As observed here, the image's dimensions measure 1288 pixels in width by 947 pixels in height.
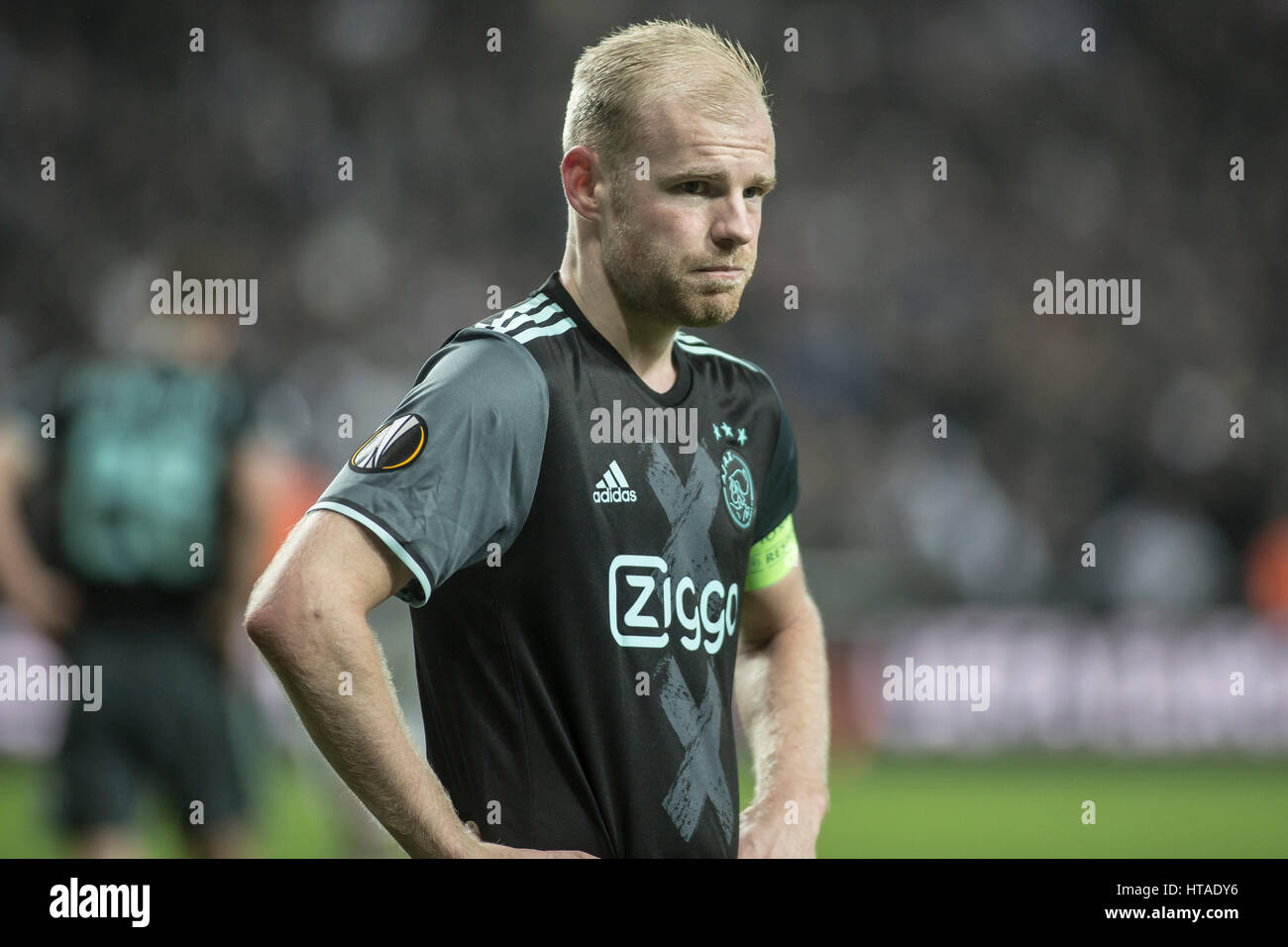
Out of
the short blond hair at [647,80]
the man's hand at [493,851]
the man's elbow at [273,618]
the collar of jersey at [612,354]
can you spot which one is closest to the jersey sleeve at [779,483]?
the collar of jersey at [612,354]

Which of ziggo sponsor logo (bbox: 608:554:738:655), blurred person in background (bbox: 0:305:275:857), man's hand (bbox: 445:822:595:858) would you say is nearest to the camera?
man's hand (bbox: 445:822:595:858)

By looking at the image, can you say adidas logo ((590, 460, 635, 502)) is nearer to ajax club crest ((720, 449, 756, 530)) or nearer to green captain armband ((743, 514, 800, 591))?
ajax club crest ((720, 449, 756, 530))

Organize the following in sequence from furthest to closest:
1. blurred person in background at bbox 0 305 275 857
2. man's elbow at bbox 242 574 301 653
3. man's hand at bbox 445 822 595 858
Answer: blurred person in background at bbox 0 305 275 857, man's hand at bbox 445 822 595 858, man's elbow at bbox 242 574 301 653

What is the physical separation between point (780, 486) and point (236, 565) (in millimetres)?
2540

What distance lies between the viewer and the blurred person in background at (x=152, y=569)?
4.57 meters

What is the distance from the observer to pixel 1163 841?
22.9ft

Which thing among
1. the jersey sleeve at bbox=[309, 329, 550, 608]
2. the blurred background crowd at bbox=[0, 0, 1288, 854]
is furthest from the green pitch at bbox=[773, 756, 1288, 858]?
the jersey sleeve at bbox=[309, 329, 550, 608]

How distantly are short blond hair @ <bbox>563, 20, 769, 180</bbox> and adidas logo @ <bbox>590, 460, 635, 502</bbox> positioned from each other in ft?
1.81

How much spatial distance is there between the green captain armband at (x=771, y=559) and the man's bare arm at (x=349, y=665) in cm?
93

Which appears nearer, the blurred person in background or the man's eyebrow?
the man's eyebrow

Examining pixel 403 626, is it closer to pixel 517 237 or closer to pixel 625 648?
pixel 625 648

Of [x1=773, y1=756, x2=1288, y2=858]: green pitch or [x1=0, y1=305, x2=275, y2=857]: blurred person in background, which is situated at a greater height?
[x1=0, y1=305, x2=275, y2=857]: blurred person in background

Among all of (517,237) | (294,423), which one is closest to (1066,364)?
(517,237)

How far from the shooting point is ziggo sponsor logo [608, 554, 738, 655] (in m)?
2.27
